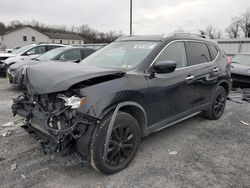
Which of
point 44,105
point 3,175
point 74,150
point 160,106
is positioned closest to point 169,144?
point 160,106

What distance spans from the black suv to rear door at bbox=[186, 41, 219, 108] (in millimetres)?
20

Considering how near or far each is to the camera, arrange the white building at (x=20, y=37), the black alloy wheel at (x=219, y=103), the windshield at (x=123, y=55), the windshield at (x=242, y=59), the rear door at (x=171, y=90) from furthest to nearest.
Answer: the white building at (x=20, y=37) → the windshield at (x=242, y=59) → the black alloy wheel at (x=219, y=103) → the windshield at (x=123, y=55) → the rear door at (x=171, y=90)

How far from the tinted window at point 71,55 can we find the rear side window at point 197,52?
17.8ft

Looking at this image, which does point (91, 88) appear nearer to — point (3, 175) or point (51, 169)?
point (51, 169)

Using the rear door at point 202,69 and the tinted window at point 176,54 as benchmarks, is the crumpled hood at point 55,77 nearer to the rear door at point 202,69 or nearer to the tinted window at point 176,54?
the tinted window at point 176,54

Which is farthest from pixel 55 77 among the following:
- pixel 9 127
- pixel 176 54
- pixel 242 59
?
pixel 242 59

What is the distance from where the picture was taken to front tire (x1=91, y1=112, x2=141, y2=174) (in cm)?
258

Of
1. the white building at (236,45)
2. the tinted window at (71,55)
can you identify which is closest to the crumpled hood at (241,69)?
the tinted window at (71,55)

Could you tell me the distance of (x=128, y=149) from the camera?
9.87 ft

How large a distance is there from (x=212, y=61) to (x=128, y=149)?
2.77 m

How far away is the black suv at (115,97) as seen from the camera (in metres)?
2.54

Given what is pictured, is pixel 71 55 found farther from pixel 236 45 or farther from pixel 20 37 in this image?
pixel 20 37

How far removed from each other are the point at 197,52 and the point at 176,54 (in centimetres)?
71

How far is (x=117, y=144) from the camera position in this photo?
9.36 ft
